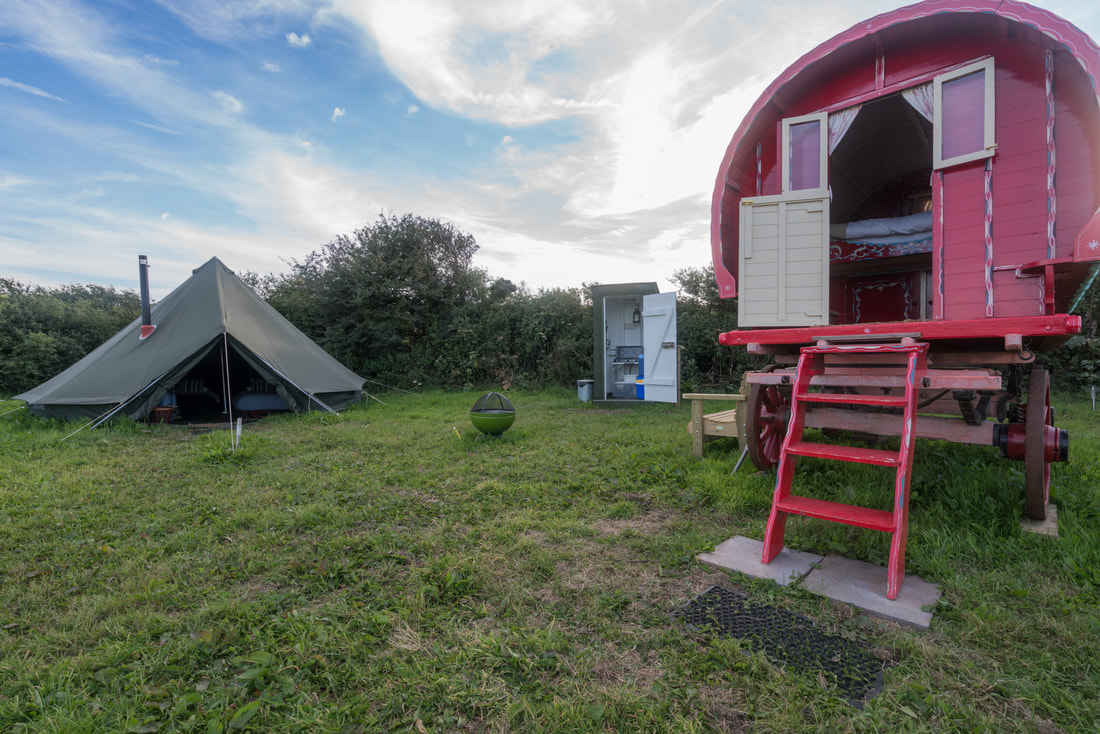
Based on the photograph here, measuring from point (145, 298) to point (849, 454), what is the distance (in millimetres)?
8582

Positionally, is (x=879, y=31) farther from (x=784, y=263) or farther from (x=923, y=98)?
(x=784, y=263)

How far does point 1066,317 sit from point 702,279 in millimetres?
7538

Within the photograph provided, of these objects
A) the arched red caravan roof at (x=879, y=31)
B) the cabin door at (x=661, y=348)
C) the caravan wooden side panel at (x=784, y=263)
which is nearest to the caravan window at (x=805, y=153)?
the caravan wooden side panel at (x=784, y=263)

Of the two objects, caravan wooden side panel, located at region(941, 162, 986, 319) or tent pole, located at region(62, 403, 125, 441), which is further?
tent pole, located at region(62, 403, 125, 441)

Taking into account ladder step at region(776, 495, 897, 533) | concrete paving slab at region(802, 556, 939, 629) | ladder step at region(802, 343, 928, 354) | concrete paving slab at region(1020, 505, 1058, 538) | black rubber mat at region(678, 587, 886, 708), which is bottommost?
black rubber mat at region(678, 587, 886, 708)

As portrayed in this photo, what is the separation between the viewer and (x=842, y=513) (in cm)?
211

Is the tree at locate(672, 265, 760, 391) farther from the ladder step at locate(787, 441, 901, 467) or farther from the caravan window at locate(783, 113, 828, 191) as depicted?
the ladder step at locate(787, 441, 901, 467)

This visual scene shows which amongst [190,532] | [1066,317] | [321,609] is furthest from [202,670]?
[1066,317]

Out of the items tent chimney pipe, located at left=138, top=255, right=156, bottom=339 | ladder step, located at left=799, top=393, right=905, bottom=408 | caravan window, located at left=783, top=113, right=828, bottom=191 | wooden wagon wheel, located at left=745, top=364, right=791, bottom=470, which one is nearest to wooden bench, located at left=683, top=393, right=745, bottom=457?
wooden wagon wheel, located at left=745, top=364, right=791, bottom=470

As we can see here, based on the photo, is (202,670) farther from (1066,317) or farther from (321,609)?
(1066,317)

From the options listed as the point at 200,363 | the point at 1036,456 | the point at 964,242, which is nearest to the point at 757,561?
the point at 1036,456

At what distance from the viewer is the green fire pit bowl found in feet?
16.8

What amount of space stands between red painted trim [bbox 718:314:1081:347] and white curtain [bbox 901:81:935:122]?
1587 mm

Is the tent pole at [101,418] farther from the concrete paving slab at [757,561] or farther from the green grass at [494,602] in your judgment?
the concrete paving slab at [757,561]
